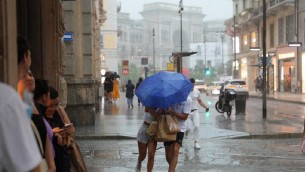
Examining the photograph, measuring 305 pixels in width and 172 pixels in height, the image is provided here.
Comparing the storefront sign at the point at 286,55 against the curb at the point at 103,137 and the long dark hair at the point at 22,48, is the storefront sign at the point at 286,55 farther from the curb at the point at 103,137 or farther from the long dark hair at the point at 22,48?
the long dark hair at the point at 22,48

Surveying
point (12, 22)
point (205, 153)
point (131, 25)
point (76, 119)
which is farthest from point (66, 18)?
point (131, 25)

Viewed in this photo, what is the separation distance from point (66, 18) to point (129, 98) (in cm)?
1270

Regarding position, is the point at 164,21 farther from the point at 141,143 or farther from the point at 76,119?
the point at 141,143

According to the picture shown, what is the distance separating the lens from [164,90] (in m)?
7.36

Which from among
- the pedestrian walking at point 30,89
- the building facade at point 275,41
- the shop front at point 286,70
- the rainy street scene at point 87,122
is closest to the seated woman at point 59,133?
the rainy street scene at point 87,122

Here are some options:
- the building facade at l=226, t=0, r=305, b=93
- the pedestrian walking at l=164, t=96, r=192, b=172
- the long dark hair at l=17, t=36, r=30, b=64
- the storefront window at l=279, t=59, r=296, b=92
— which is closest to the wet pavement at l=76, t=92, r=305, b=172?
the pedestrian walking at l=164, t=96, r=192, b=172

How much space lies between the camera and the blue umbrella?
7262mm

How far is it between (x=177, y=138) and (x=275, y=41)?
4573 cm

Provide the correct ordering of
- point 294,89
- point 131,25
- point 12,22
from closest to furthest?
point 12,22, point 294,89, point 131,25

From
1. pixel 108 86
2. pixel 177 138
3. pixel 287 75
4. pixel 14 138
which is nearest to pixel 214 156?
pixel 177 138

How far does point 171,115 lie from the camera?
7309mm

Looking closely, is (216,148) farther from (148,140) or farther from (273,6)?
(273,6)

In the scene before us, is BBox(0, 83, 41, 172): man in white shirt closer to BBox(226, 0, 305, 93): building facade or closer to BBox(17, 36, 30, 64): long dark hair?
BBox(17, 36, 30, 64): long dark hair

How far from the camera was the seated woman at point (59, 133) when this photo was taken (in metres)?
4.34
